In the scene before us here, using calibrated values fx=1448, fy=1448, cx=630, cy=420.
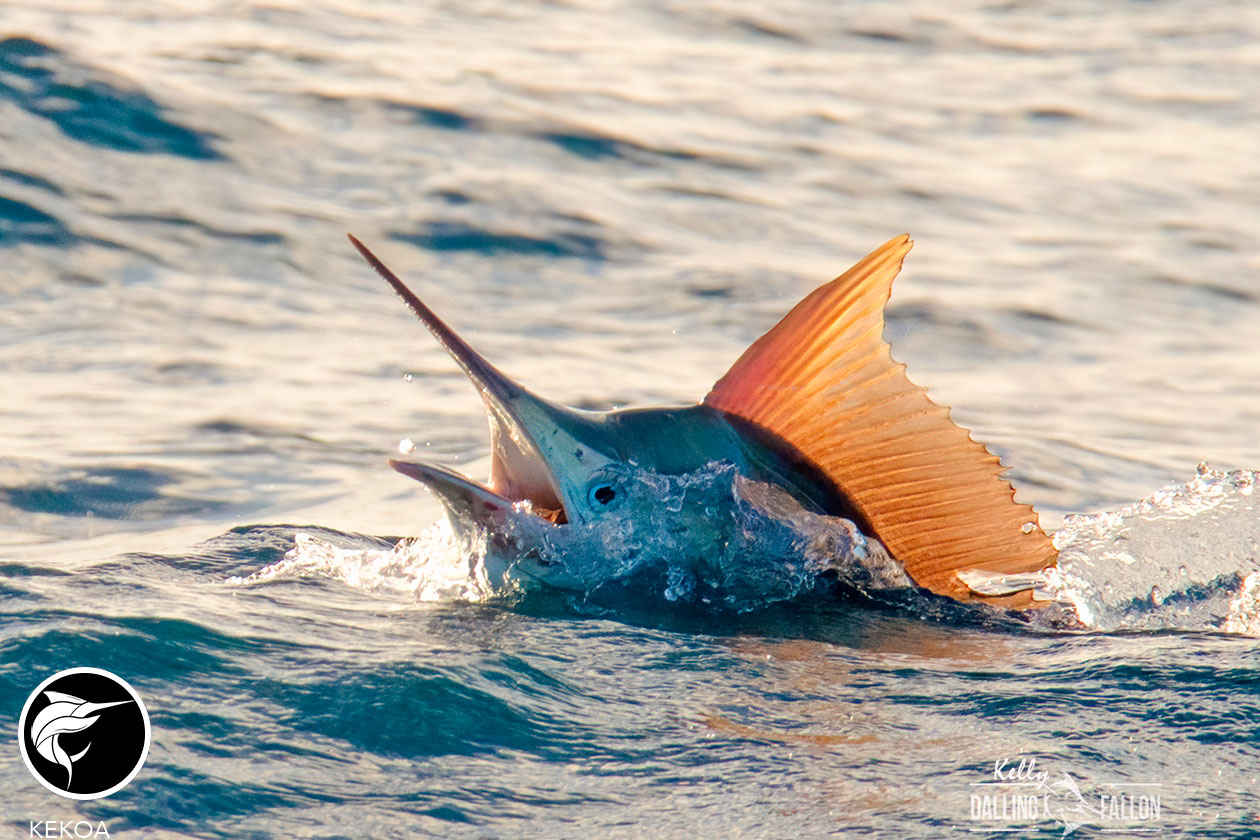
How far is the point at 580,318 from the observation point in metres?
8.98

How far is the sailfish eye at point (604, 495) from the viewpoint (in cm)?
394

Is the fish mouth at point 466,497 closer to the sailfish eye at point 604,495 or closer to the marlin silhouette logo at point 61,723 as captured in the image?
the sailfish eye at point 604,495

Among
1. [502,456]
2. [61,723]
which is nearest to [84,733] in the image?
[61,723]

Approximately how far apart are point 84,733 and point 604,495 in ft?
4.93

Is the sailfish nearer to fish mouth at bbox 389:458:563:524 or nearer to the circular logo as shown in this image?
fish mouth at bbox 389:458:563:524

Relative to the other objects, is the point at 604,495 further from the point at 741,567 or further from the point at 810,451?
the point at 810,451

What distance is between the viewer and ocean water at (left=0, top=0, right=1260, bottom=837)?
119 inches

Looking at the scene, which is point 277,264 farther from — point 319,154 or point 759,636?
point 759,636

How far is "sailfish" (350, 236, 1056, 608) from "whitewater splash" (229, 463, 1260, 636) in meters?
0.04

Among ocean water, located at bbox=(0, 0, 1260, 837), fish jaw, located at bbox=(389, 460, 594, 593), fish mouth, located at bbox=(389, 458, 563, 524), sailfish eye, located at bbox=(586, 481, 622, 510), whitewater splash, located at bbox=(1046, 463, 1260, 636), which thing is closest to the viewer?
ocean water, located at bbox=(0, 0, 1260, 837)

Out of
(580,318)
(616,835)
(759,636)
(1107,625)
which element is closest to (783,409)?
(759,636)

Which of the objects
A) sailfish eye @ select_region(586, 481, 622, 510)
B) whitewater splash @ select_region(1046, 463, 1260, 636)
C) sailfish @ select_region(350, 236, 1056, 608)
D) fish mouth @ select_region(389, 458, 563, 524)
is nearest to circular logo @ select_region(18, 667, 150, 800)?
fish mouth @ select_region(389, 458, 563, 524)

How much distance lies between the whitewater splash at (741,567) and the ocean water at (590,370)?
3 centimetres

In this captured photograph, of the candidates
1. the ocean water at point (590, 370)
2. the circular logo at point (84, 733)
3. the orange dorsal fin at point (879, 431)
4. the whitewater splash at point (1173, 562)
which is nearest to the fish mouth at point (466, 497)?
the ocean water at point (590, 370)
